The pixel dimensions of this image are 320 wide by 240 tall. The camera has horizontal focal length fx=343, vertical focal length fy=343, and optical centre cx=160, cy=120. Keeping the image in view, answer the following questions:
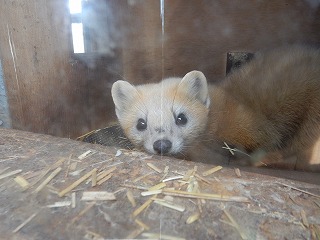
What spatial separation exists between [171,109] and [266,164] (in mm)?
1021

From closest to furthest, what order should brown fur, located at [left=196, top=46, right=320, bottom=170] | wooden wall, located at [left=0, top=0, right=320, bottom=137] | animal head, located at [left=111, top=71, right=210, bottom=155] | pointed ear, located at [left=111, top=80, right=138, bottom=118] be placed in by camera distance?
1. animal head, located at [left=111, top=71, right=210, bottom=155]
2. wooden wall, located at [left=0, top=0, right=320, bottom=137]
3. pointed ear, located at [left=111, top=80, right=138, bottom=118]
4. brown fur, located at [left=196, top=46, right=320, bottom=170]

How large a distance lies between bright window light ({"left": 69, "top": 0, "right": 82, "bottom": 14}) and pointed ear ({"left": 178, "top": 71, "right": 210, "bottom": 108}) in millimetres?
1001

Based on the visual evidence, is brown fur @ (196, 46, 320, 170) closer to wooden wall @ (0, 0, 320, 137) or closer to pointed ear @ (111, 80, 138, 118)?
wooden wall @ (0, 0, 320, 137)

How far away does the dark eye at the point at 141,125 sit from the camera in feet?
9.00

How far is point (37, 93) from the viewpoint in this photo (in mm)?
2820

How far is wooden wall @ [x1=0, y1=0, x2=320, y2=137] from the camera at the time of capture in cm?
271

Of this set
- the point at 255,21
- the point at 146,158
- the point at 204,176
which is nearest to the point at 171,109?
the point at 146,158

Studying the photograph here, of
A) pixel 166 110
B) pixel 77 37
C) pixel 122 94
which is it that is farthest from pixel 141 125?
pixel 77 37

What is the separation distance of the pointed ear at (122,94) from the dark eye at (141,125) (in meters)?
A: 0.22

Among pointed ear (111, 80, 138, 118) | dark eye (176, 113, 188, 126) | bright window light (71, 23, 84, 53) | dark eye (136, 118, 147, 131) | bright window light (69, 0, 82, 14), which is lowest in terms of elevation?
dark eye (136, 118, 147, 131)

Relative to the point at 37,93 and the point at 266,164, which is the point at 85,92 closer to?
the point at 37,93

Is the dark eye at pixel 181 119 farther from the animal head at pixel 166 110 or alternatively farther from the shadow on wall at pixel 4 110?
the shadow on wall at pixel 4 110

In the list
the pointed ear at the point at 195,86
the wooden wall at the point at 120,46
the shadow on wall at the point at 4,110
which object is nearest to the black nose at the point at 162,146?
the pointed ear at the point at 195,86

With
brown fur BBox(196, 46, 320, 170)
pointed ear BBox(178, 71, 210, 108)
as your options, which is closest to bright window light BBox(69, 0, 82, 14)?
pointed ear BBox(178, 71, 210, 108)
